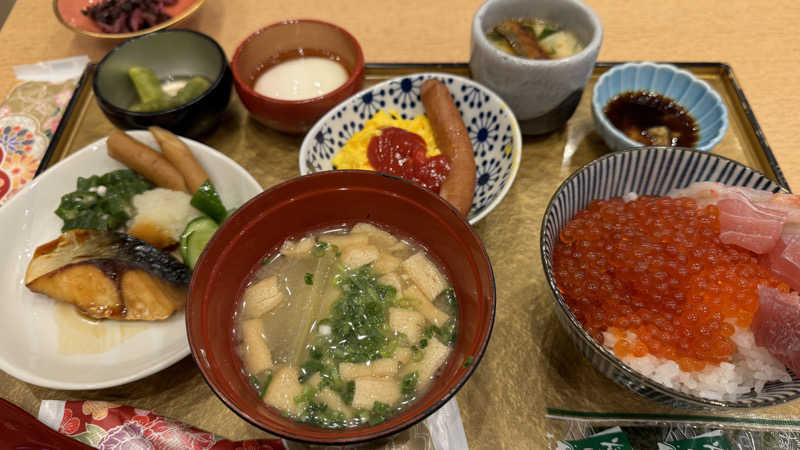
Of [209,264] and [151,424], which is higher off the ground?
[209,264]

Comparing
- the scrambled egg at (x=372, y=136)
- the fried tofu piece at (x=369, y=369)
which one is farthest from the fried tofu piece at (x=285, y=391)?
the scrambled egg at (x=372, y=136)

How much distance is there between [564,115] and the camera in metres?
1.91

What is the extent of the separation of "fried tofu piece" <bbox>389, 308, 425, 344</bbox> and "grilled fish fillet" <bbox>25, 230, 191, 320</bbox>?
0.67 meters

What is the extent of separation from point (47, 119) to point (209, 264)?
1628 mm

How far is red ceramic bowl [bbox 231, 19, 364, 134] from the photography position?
1.85m

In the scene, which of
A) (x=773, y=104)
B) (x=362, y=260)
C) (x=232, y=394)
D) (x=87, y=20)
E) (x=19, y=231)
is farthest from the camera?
(x=87, y=20)

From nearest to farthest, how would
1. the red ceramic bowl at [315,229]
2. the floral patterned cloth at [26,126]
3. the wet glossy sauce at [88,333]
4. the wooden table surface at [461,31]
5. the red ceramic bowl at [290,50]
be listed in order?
the red ceramic bowl at [315,229] < the wet glossy sauce at [88,333] < the red ceramic bowl at [290,50] < the floral patterned cloth at [26,126] < the wooden table surface at [461,31]

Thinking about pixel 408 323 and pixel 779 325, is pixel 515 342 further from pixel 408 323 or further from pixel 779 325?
pixel 779 325

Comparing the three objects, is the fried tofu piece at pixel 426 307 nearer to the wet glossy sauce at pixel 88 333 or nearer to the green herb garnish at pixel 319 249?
the green herb garnish at pixel 319 249

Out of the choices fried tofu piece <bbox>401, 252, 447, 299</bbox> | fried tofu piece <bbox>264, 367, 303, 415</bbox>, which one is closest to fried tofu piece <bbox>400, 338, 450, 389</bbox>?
fried tofu piece <bbox>401, 252, 447, 299</bbox>

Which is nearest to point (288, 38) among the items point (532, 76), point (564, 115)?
point (532, 76)

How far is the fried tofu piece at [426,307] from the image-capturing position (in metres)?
1.23

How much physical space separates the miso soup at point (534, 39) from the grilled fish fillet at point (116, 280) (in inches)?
58.2

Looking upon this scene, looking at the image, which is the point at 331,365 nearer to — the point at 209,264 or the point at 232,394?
the point at 232,394
